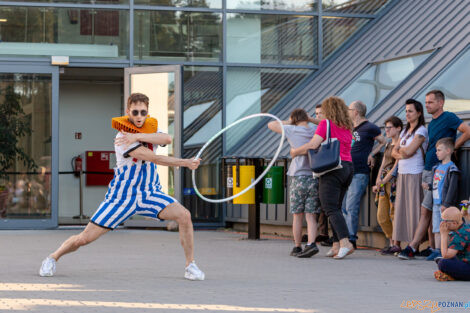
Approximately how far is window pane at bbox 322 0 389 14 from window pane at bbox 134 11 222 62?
217cm

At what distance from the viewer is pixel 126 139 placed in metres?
8.39

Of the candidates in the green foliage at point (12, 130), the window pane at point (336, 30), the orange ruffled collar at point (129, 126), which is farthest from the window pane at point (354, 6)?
the orange ruffled collar at point (129, 126)

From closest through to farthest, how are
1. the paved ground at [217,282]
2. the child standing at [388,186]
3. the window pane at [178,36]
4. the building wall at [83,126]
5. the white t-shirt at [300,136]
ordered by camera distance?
the paved ground at [217,282] < the white t-shirt at [300,136] < the child standing at [388,186] < the window pane at [178,36] < the building wall at [83,126]

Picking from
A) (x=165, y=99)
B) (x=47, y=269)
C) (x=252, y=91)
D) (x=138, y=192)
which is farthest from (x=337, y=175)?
(x=252, y=91)

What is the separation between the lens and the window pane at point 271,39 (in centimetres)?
1707

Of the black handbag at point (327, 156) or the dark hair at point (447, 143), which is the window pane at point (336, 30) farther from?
the dark hair at point (447, 143)

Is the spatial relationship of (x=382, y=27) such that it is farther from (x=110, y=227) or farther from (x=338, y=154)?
(x=110, y=227)

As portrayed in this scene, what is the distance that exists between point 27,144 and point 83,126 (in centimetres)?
425

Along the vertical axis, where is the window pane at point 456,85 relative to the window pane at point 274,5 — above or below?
below

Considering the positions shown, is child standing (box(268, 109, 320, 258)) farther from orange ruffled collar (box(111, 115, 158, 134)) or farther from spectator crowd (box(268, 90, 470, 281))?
orange ruffled collar (box(111, 115, 158, 134))

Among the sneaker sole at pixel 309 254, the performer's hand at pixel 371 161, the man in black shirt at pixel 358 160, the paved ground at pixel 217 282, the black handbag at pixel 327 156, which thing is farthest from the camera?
the performer's hand at pixel 371 161

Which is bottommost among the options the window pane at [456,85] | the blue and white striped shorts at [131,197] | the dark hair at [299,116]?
the blue and white striped shorts at [131,197]

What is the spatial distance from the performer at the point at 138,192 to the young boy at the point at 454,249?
2224 millimetres

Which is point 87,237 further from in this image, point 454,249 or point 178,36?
point 178,36
